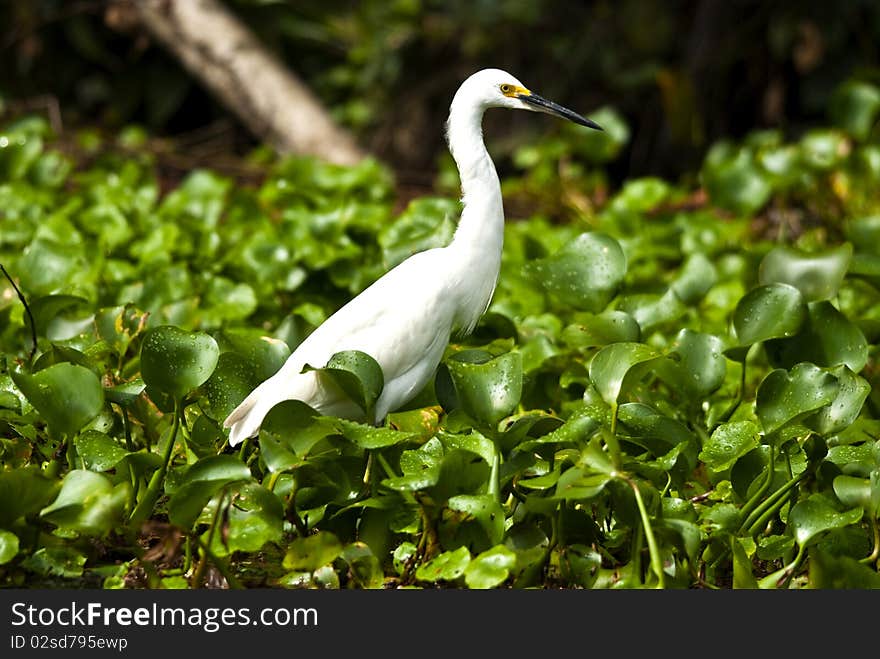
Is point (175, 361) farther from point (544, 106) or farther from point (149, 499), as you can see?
point (544, 106)

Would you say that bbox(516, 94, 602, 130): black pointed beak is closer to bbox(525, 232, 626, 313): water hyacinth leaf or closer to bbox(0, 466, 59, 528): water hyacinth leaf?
bbox(525, 232, 626, 313): water hyacinth leaf

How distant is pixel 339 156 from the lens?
565 cm

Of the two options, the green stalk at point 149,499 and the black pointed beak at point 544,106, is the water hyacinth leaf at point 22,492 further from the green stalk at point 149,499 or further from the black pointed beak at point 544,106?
the black pointed beak at point 544,106

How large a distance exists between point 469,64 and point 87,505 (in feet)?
→ 17.6

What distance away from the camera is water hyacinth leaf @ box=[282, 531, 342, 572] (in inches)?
77.4

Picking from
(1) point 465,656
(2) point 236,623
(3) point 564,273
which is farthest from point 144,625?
(3) point 564,273

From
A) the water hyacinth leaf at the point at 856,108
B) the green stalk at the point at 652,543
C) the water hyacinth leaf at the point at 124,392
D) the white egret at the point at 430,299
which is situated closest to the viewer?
the green stalk at the point at 652,543

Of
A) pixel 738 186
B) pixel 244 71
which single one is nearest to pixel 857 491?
pixel 738 186

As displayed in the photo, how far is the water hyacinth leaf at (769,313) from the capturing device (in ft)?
8.52

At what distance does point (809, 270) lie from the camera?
9.34ft

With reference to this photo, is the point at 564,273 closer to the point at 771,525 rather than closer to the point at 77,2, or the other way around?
the point at 771,525

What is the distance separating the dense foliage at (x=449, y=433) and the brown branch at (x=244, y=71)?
2.14m

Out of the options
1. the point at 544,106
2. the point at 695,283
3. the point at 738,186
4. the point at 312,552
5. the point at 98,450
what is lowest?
the point at 738,186

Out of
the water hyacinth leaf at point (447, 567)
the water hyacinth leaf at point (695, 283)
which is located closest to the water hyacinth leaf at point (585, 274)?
the water hyacinth leaf at point (695, 283)
